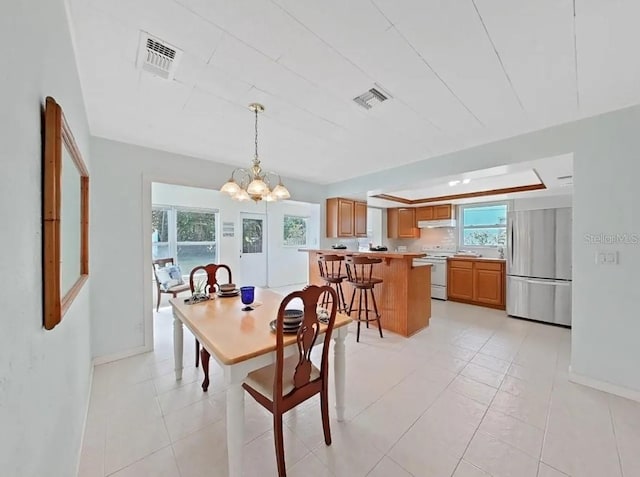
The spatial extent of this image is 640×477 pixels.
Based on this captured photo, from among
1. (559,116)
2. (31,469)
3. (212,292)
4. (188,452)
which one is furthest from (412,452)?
(559,116)

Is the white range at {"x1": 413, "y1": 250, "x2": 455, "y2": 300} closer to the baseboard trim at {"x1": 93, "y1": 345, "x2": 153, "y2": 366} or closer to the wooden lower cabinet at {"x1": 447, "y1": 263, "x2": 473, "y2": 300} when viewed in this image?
the wooden lower cabinet at {"x1": 447, "y1": 263, "x2": 473, "y2": 300}

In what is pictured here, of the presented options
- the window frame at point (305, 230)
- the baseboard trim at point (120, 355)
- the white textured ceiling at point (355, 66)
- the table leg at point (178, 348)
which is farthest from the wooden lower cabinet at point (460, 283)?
the baseboard trim at point (120, 355)

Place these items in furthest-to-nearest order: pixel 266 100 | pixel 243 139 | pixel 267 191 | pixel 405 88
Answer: pixel 243 139, pixel 267 191, pixel 266 100, pixel 405 88

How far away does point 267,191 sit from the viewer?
238 cm

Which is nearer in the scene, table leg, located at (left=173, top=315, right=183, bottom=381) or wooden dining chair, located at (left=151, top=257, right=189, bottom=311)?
table leg, located at (left=173, top=315, right=183, bottom=381)

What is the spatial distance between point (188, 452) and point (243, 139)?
8.71 feet

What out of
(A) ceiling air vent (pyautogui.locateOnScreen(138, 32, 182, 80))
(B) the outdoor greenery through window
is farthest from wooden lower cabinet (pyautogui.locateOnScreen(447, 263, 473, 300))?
(A) ceiling air vent (pyautogui.locateOnScreen(138, 32, 182, 80))

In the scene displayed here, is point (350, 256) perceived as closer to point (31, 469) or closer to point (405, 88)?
point (405, 88)

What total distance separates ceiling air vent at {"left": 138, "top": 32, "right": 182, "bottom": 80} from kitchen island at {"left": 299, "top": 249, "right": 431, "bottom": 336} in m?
2.88

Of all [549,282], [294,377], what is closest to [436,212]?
[549,282]

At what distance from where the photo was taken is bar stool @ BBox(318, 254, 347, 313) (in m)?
3.80

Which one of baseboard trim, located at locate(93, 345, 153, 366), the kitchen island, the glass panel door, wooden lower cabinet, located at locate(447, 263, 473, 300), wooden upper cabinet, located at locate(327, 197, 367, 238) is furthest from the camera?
the glass panel door

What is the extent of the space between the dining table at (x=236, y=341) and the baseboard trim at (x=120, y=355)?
2.94ft

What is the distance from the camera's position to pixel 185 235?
5.47 meters
